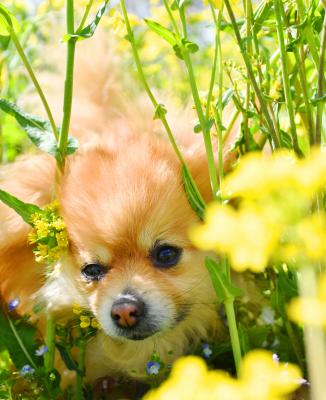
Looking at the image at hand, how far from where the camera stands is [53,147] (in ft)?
6.08

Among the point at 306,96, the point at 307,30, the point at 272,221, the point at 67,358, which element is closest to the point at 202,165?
the point at 306,96

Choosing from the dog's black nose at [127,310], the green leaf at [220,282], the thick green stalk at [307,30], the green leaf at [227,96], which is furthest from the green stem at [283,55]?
the dog's black nose at [127,310]

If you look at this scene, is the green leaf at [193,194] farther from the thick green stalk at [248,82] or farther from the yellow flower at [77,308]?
the yellow flower at [77,308]

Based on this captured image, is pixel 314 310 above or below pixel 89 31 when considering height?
below

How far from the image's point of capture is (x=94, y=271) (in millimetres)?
2059

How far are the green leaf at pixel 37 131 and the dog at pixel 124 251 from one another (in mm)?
209

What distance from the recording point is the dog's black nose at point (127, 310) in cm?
188

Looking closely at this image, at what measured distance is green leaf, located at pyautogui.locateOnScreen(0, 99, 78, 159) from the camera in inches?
72.0

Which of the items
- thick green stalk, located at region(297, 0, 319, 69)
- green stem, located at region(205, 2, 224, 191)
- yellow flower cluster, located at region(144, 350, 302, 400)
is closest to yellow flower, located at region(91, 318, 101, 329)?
green stem, located at region(205, 2, 224, 191)

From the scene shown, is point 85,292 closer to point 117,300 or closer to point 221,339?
point 117,300

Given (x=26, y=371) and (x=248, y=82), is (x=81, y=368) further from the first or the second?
(x=248, y=82)

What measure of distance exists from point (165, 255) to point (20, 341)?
555 mm

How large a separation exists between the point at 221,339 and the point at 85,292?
0.57 m

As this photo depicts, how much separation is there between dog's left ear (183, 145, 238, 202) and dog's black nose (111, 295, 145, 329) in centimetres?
Result: 44
